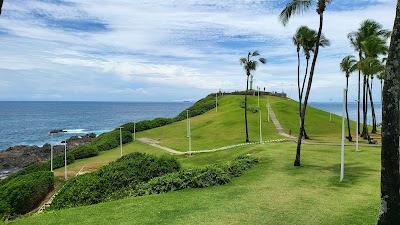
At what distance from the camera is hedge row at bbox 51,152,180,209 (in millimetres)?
19797

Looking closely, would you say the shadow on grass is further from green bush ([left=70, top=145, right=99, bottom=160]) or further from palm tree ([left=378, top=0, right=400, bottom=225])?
green bush ([left=70, top=145, right=99, bottom=160])

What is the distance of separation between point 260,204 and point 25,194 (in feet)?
60.9

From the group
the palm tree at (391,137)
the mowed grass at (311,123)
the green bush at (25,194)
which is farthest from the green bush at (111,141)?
the palm tree at (391,137)

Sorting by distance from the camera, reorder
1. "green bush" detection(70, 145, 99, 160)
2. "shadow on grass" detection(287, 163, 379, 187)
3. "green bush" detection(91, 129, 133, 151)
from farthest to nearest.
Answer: "green bush" detection(91, 129, 133, 151), "green bush" detection(70, 145, 99, 160), "shadow on grass" detection(287, 163, 379, 187)

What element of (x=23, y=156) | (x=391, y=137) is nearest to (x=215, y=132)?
Answer: (x=23, y=156)

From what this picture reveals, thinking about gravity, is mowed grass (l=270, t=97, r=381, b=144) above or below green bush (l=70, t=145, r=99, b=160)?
above

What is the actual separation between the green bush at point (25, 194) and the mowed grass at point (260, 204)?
10.3 meters

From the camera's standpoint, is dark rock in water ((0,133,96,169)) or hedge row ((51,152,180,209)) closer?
hedge row ((51,152,180,209))

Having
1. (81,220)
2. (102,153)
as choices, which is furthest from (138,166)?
(102,153)

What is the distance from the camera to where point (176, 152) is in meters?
48.7

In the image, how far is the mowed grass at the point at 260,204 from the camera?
12.5 metres

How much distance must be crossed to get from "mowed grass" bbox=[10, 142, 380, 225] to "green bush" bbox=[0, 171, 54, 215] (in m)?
10.3

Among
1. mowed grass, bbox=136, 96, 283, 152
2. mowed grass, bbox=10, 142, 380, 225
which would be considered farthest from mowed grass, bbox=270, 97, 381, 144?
mowed grass, bbox=10, 142, 380, 225

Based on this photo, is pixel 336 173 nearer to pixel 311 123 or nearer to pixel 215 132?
pixel 215 132
